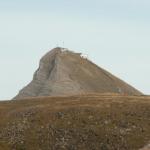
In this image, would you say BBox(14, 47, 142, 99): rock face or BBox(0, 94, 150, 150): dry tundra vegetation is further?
BBox(14, 47, 142, 99): rock face

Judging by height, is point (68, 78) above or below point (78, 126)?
above

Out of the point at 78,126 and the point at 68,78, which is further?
the point at 68,78

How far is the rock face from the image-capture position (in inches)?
6427

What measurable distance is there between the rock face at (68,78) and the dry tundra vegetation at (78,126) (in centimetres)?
7006

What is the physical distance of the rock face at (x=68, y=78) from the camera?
163 m

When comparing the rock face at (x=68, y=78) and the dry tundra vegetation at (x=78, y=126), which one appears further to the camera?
the rock face at (x=68, y=78)

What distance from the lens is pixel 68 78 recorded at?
166 m

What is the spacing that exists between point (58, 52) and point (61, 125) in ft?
322

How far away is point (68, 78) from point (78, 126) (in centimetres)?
8592

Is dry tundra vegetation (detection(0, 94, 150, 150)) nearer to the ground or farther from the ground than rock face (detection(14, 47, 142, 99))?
nearer to the ground

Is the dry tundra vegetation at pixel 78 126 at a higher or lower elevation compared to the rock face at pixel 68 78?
lower

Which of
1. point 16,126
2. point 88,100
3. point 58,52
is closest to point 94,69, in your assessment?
point 58,52

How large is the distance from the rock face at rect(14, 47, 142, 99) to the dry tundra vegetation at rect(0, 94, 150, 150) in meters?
70.1

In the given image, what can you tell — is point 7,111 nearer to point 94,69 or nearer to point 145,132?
point 145,132
